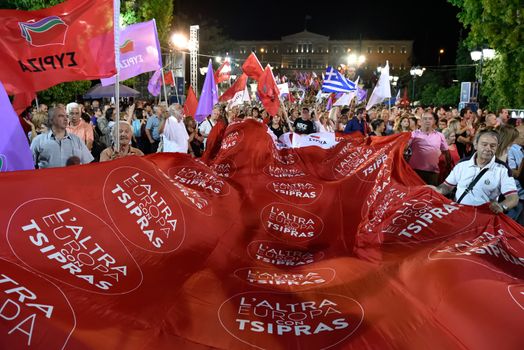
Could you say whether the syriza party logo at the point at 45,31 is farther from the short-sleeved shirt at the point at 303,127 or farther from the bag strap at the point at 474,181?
the short-sleeved shirt at the point at 303,127

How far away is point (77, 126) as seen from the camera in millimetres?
9039

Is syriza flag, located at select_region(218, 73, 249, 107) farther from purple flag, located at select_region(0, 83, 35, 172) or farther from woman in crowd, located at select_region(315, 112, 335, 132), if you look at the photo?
purple flag, located at select_region(0, 83, 35, 172)

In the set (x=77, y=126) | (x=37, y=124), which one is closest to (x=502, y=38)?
(x=77, y=126)

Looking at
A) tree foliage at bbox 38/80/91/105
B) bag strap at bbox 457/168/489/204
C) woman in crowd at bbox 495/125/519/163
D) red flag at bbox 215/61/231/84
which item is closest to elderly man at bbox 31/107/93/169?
bag strap at bbox 457/168/489/204

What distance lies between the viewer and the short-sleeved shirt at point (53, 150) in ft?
19.9

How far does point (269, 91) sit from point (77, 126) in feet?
17.9

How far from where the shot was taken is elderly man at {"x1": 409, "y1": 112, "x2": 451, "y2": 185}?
8.77 meters

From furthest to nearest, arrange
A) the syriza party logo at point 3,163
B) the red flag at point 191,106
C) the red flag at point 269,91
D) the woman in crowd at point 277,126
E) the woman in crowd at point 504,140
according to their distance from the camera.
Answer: the red flag at point 191,106 < the woman in crowd at point 277,126 < the red flag at point 269,91 < the woman in crowd at point 504,140 < the syriza party logo at point 3,163

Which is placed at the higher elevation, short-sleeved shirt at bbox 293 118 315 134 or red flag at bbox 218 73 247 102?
red flag at bbox 218 73 247 102

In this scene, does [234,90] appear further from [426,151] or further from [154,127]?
[426,151]

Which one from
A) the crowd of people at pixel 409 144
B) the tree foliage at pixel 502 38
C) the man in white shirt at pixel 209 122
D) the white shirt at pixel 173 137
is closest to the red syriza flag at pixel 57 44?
the crowd of people at pixel 409 144

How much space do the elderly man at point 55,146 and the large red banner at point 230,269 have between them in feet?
4.71

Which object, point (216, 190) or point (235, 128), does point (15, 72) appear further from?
point (235, 128)

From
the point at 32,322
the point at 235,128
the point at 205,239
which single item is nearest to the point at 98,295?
the point at 32,322
